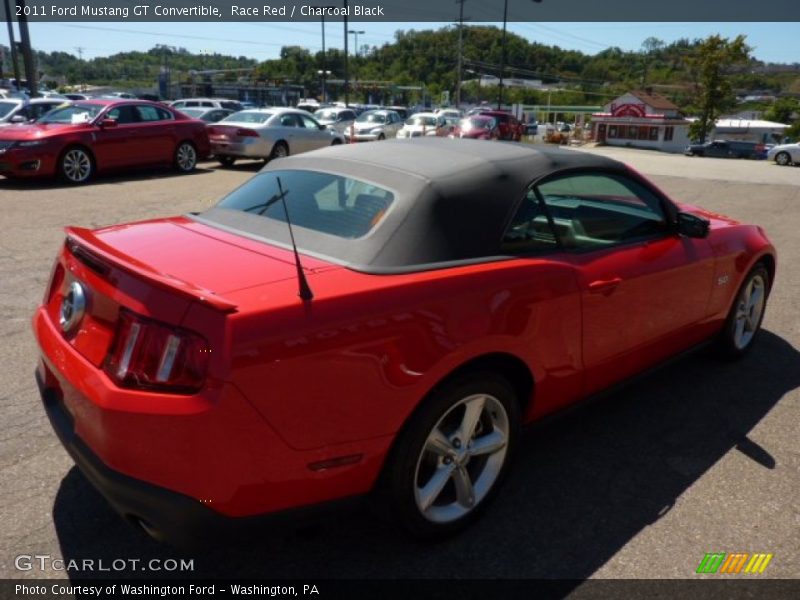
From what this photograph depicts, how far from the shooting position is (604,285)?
3.06 metres

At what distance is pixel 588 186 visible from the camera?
11.6 ft

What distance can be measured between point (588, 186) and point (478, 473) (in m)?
1.72

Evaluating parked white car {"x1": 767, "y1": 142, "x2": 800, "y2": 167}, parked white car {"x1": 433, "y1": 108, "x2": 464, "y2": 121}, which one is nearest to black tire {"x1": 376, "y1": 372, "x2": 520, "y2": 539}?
parked white car {"x1": 767, "y1": 142, "x2": 800, "y2": 167}

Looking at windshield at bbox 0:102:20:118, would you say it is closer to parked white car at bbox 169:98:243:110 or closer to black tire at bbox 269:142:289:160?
black tire at bbox 269:142:289:160

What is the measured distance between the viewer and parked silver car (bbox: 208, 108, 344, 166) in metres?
14.9

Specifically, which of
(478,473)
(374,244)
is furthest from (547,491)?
(374,244)

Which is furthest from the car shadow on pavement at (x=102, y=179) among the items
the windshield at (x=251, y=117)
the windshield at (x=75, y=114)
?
the windshield at (x=251, y=117)

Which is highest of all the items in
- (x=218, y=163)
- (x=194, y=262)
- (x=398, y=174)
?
(x=398, y=174)

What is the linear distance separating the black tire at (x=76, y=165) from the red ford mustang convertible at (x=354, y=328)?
→ 953 cm

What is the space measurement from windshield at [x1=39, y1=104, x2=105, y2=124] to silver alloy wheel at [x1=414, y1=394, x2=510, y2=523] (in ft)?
38.3

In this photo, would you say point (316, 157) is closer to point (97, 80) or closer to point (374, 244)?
point (374, 244)

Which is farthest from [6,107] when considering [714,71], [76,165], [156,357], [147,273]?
[714,71]

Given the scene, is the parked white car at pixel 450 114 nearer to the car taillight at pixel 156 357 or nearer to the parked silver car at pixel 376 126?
the parked silver car at pixel 376 126

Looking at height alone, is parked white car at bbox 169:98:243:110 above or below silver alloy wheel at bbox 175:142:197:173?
above
